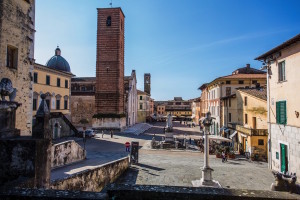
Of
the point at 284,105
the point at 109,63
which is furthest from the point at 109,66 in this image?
the point at 284,105

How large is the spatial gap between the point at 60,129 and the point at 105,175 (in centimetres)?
1816

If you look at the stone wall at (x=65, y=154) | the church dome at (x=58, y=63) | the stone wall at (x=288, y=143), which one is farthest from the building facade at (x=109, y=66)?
the stone wall at (x=288, y=143)

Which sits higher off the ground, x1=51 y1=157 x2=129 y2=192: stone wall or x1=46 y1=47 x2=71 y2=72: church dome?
x1=46 y1=47 x2=71 y2=72: church dome

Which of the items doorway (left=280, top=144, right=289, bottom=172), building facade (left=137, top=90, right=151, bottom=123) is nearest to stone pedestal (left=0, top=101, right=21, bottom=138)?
doorway (left=280, top=144, right=289, bottom=172)

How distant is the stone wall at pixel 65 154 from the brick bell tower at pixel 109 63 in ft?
77.7

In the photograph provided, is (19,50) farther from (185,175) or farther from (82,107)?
(82,107)

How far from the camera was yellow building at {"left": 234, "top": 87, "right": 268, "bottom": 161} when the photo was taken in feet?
67.8

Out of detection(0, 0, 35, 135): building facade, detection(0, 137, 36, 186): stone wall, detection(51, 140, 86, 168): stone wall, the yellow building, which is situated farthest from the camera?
the yellow building

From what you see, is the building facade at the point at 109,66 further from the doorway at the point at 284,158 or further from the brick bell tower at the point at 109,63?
the doorway at the point at 284,158

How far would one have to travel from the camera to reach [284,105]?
14.6m

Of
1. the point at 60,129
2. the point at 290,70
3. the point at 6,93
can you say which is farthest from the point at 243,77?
the point at 6,93

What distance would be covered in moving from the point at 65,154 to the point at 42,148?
10.1 metres

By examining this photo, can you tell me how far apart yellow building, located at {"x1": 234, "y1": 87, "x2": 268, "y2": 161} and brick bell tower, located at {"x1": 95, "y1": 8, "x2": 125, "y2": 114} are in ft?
73.5

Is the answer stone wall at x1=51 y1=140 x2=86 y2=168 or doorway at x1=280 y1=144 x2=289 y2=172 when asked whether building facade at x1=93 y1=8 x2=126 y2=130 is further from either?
doorway at x1=280 y1=144 x2=289 y2=172
